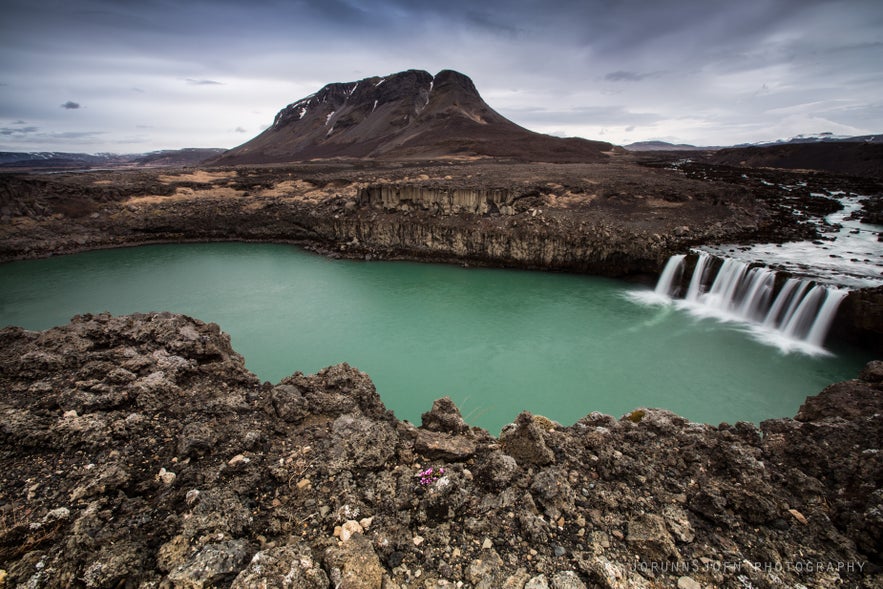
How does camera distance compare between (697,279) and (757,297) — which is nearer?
(757,297)

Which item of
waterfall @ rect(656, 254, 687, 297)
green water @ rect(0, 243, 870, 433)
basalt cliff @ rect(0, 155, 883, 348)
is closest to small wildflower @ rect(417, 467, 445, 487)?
green water @ rect(0, 243, 870, 433)

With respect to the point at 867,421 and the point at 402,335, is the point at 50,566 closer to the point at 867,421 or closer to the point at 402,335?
the point at 867,421

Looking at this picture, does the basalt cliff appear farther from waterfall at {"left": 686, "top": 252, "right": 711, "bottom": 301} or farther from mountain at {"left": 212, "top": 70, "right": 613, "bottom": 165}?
mountain at {"left": 212, "top": 70, "right": 613, "bottom": 165}

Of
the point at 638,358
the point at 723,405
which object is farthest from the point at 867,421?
the point at 638,358

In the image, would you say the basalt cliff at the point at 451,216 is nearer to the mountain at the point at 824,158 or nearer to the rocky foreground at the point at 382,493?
the rocky foreground at the point at 382,493

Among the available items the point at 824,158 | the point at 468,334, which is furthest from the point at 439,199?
the point at 824,158

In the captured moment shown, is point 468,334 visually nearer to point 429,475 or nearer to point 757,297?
point 429,475

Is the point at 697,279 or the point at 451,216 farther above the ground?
the point at 451,216
